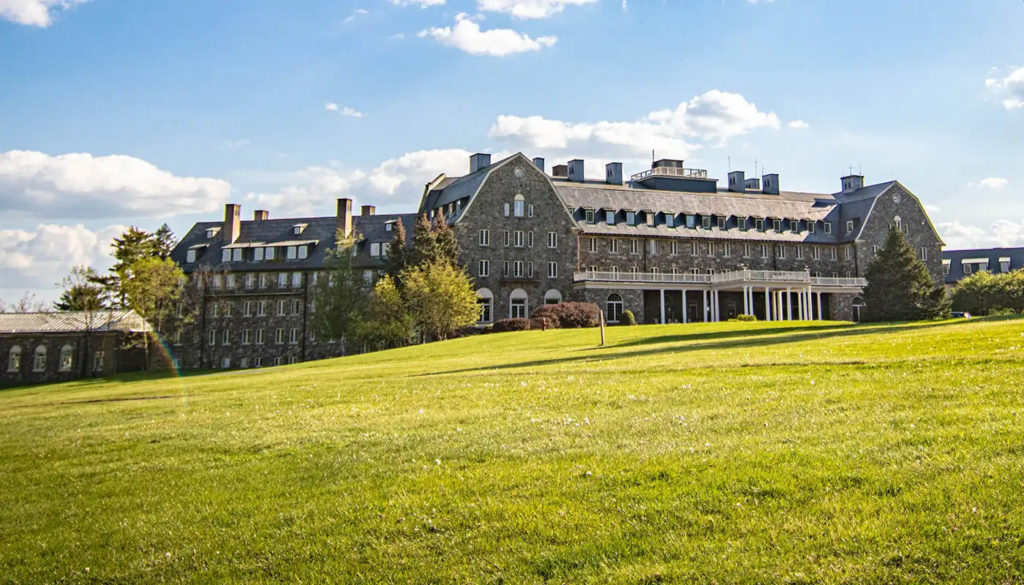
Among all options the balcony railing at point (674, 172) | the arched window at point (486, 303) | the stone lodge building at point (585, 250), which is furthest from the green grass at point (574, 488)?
the balcony railing at point (674, 172)

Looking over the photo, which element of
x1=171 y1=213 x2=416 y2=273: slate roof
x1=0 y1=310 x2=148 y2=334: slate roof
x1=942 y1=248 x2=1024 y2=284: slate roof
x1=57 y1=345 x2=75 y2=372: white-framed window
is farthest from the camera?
x1=942 y1=248 x2=1024 y2=284: slate roof

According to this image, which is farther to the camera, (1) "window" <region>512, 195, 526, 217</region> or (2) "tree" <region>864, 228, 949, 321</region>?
(1) "window" <region>512, 195, 526, 217</region>

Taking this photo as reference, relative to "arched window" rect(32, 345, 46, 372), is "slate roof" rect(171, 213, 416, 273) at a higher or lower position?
higher

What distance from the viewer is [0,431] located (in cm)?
1825

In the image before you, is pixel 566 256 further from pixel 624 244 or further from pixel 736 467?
pixel 736 467

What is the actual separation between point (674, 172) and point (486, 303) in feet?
86.7

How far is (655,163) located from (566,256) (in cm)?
2006

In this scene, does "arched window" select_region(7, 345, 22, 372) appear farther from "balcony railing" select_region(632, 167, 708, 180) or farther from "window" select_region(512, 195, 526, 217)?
"balcony railing" select_region(632, 167, 708, 180)

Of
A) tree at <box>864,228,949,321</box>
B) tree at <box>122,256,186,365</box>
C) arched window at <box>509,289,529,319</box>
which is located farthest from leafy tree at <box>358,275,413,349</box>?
tree at <box>864,228,949,321</box>

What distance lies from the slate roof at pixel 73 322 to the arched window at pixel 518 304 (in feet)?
93.8

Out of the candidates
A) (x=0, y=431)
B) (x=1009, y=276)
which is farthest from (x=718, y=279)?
(x=0, y=431)

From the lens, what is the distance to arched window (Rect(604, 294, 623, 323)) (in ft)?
201

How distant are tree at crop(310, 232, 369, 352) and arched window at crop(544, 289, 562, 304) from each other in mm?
13425

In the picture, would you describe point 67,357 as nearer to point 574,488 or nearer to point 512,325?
point 512,325
